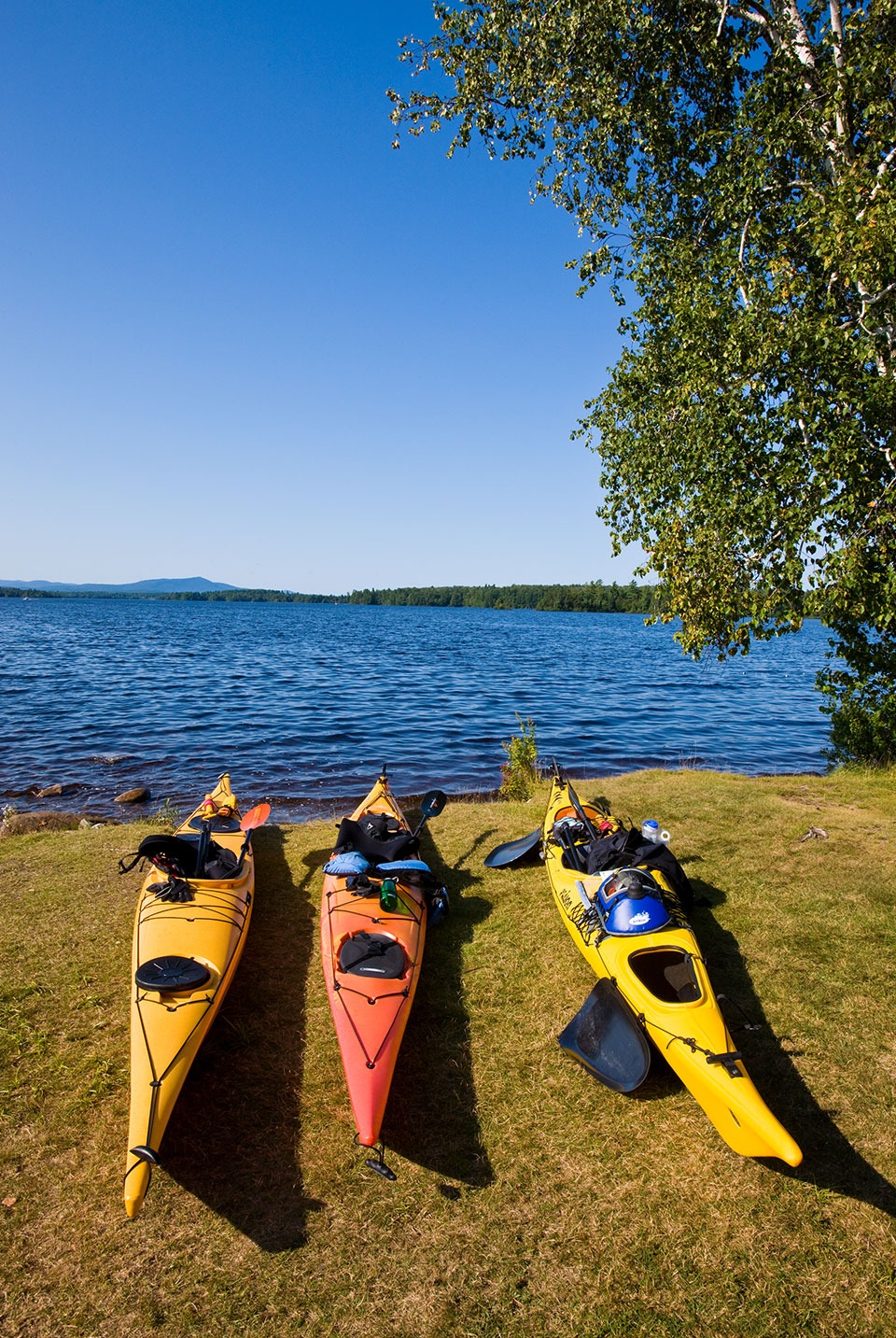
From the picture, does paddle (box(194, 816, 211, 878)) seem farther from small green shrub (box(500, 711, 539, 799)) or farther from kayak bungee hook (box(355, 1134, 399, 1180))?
small green shrub (box(500, 711, 539, 799))

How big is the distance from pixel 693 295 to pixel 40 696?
82.7 ft

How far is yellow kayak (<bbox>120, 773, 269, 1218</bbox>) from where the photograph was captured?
4227mm

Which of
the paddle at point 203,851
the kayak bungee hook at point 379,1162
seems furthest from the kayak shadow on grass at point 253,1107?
the paddle at point 203,851

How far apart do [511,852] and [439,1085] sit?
13.0 feet

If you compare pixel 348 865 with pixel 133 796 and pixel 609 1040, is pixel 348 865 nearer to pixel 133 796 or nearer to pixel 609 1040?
pixel 609 1040

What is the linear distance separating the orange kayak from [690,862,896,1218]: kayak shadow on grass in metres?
2.59

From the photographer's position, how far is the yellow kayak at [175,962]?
13.9 ft

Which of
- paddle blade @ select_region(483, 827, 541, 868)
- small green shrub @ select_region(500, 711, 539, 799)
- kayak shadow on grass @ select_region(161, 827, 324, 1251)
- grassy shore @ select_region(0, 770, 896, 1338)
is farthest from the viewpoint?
small green shrub @ select_region(500, 711, 539, 799)

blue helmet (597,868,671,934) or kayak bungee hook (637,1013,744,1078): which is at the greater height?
blue helmet (597,868,671,934)

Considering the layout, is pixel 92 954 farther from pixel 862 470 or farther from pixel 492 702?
pixel 492 702

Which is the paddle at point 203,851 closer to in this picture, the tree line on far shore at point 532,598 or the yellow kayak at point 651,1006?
the yellow kayak at point 651,1006

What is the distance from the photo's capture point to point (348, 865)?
6.92 meters

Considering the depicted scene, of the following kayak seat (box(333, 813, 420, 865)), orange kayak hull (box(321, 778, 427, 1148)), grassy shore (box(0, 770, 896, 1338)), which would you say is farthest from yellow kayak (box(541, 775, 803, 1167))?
kayak seat (box(333, 813, 420, 865))

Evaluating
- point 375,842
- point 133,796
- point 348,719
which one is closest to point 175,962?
point 375,842
